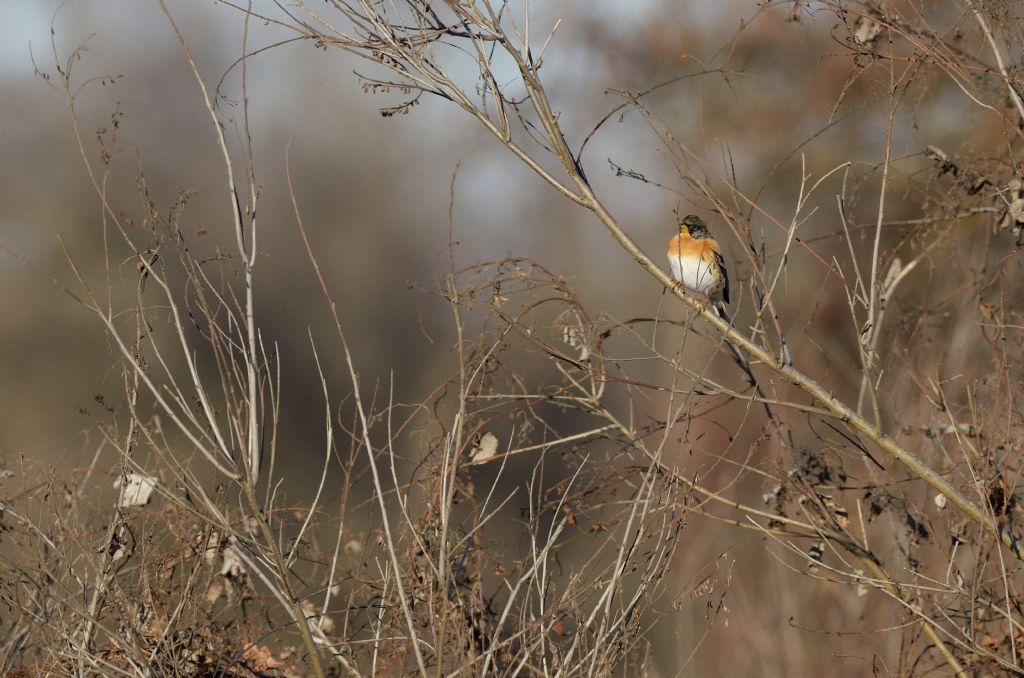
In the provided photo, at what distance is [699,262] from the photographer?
4.62 m

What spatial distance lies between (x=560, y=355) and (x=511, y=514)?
1424cm

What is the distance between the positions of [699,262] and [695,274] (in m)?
0.06

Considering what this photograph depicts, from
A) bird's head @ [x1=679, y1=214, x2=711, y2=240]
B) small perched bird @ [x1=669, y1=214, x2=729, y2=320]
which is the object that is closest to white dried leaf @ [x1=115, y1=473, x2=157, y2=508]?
small perched bird @ [x1=669, y1=214, x2=729, y2=320]

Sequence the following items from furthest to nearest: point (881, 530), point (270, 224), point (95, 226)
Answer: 1. point (270, 224)
2. point (95, 226)
3. point (881, 530)

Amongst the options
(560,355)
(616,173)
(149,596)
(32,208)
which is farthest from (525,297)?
(32,208)

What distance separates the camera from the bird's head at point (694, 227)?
486cm

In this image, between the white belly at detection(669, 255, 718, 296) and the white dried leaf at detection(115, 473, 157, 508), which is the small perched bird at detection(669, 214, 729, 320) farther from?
the white dried leaf at detection(115, 473, 157, 508)

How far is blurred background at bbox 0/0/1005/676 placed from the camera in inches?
311

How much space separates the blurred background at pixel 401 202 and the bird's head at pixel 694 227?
1187 mm

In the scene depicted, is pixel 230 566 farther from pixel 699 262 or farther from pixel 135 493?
pixel 699 262

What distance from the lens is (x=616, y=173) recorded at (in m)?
2.92

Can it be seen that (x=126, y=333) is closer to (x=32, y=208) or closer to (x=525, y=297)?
(x=525, y=297)

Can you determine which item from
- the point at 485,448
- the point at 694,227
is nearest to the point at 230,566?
the point at 485,448

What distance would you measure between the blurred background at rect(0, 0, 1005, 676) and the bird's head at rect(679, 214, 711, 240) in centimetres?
119
